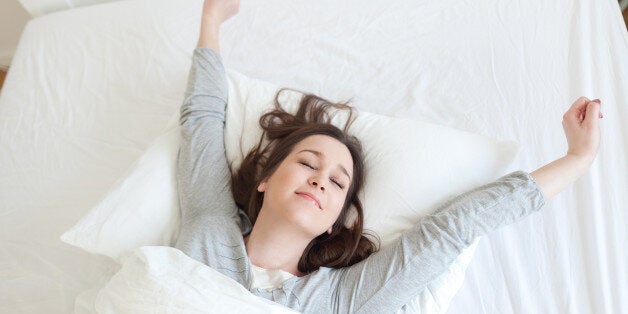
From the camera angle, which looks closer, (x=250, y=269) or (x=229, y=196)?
(x=250, y=269)

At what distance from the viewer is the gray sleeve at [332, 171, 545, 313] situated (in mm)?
894

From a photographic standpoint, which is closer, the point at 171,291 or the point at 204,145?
the point at 171,291

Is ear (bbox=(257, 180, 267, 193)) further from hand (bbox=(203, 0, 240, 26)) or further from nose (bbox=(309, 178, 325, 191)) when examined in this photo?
hand (bbox=(203, 0, 240, 26))

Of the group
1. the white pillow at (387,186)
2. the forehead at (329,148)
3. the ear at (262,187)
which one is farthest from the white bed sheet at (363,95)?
the ear at (262,187)

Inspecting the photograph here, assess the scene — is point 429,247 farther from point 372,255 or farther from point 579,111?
point 579,111

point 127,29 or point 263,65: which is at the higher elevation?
point 127,29

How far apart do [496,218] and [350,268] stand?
0.31 m

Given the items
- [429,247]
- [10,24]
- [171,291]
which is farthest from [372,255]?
[10,24]

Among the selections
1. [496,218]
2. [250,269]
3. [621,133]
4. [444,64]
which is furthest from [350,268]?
[621,133]

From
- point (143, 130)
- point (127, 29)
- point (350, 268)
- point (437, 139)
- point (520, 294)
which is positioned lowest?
point (520, 294)

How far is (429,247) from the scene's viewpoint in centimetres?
89

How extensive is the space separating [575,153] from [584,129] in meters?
0.06

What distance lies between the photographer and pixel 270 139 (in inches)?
43.5

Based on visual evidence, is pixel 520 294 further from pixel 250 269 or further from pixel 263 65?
pixel 263 65
